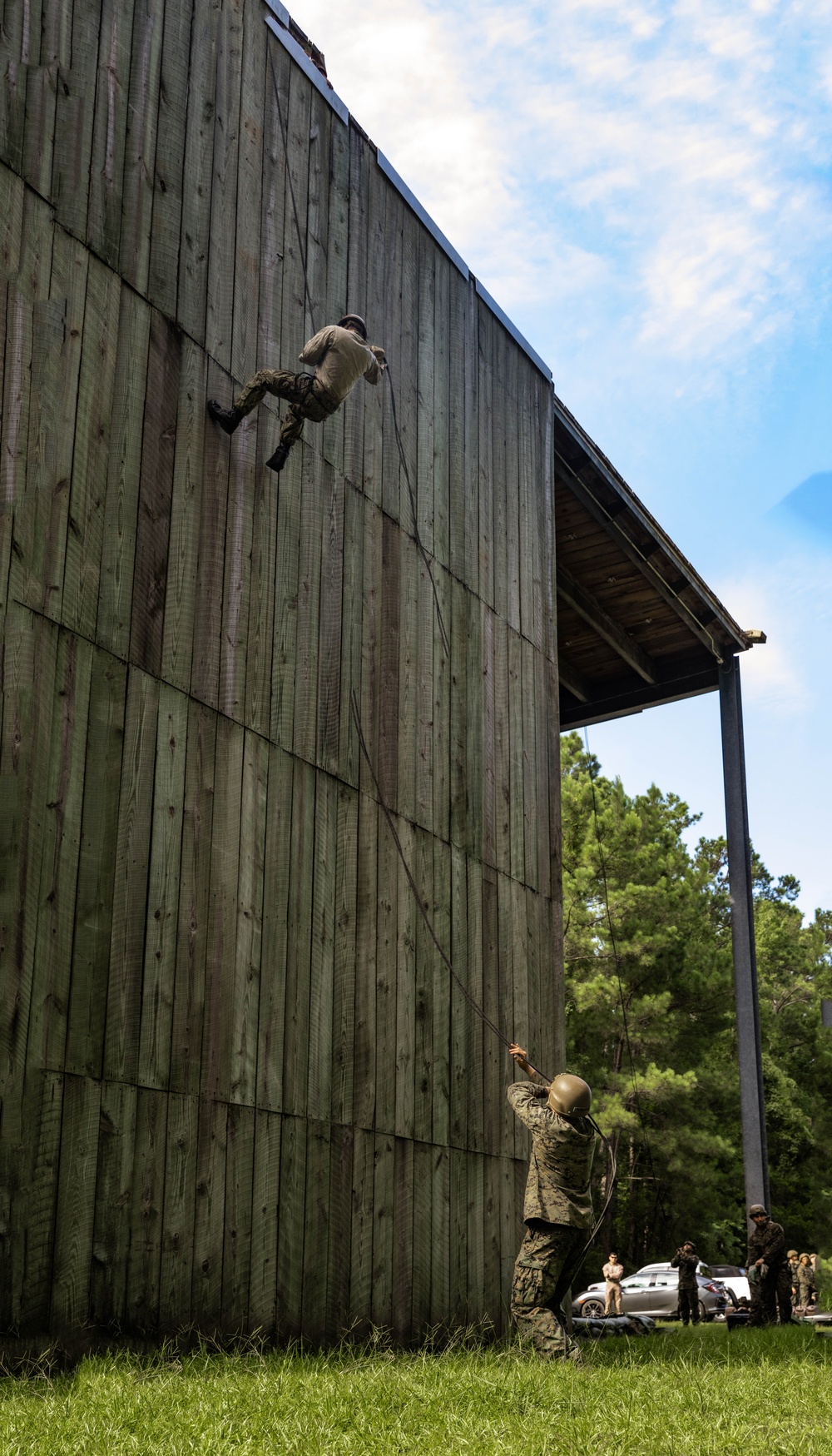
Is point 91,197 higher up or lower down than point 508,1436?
higher up

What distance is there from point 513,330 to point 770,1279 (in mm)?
9906

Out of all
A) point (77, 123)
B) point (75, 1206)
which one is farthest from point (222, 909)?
point (77, 123)

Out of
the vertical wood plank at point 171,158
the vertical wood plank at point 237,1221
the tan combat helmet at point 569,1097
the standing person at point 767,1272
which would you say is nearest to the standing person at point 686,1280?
the standing person at point 767,1272

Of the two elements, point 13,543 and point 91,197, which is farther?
point 91,197

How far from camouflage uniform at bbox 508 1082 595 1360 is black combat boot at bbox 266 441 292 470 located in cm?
423

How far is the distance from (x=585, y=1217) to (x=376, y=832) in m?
2.78

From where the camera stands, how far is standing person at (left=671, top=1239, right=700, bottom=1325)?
1586 cm

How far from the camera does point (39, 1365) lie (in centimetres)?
580

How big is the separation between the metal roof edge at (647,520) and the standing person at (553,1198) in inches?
309

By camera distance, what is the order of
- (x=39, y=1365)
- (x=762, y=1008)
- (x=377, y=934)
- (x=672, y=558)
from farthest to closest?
(x=762, y=1008) < (x=672, y=558) < (x=377, y=934) < (x=39, y=1365)

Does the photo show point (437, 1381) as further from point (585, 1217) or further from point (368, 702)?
point (368, 702)

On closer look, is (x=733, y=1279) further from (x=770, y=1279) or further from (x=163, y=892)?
(x=163, y=892)

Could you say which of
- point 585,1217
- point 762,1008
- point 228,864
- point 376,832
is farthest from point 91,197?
point 762,1008

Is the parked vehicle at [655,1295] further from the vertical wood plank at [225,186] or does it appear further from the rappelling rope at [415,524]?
the vertical wood plank at [225,186]
